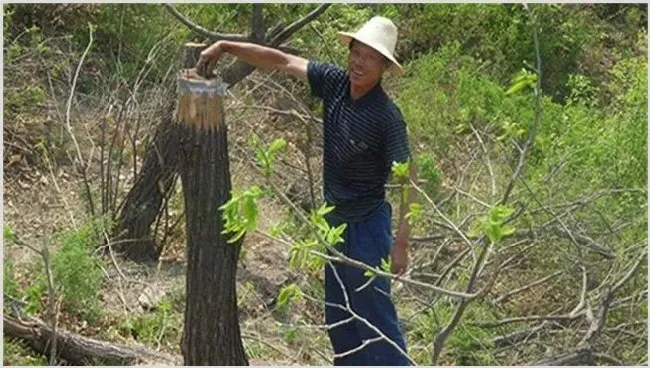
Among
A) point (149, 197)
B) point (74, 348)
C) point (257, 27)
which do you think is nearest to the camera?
point (74, 348)

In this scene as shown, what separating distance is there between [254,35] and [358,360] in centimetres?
146

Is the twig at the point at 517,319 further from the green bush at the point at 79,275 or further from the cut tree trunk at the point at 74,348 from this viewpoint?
the green bush at the point at 79,275

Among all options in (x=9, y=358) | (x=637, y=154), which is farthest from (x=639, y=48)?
(x=9, y=358)

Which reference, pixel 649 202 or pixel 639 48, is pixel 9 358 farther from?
pixel 639 48

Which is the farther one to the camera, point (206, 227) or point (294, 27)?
point (294, 27)

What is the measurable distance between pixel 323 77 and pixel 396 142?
1.38 feet

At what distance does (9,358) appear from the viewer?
423 centimetres

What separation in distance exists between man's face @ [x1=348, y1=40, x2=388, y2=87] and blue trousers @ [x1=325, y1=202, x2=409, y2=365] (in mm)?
A: 490

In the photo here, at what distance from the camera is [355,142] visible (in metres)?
3.80

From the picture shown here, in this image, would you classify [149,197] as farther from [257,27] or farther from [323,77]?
[323,77]

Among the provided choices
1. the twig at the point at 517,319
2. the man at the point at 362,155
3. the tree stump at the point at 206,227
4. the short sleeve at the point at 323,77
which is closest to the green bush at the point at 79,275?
the tree stump at the point at 206,227

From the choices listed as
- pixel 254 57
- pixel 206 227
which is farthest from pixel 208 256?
pixel 254 57

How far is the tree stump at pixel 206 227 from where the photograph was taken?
371cm

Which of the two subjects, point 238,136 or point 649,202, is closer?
point 649,202
